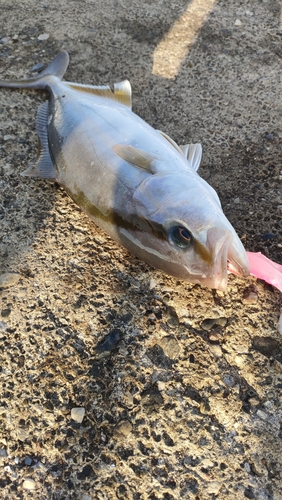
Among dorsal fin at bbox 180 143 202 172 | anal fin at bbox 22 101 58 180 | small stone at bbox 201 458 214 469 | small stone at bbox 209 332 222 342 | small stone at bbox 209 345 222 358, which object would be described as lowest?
small stone at bbox 201 458 214 469

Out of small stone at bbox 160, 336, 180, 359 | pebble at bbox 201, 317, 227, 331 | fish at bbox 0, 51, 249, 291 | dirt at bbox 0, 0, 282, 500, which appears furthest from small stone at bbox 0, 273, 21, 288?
pebble at bbox 201, 317, 227, 331

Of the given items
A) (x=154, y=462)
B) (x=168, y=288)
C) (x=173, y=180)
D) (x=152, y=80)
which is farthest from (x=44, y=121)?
(x=154, y=462)

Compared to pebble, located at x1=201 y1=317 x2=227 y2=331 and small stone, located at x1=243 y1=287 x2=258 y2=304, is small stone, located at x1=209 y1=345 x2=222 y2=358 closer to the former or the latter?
pebble, located at x1=201 y1=317 x2=227 y2=331

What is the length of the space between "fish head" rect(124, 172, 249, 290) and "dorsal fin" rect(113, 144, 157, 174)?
97 millimetres

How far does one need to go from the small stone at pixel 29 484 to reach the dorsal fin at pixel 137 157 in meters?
1.65

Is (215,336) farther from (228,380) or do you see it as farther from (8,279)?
(8,279)

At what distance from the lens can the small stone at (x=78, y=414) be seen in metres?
1.93

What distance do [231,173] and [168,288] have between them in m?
1.05

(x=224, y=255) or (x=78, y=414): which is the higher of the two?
(x=224, y=255)

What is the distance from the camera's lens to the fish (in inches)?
75.2

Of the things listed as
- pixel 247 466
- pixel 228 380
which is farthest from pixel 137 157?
pixel 247 466

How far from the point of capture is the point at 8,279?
7.69ft

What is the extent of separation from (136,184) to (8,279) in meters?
0.95

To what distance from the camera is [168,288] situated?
2.28 m
